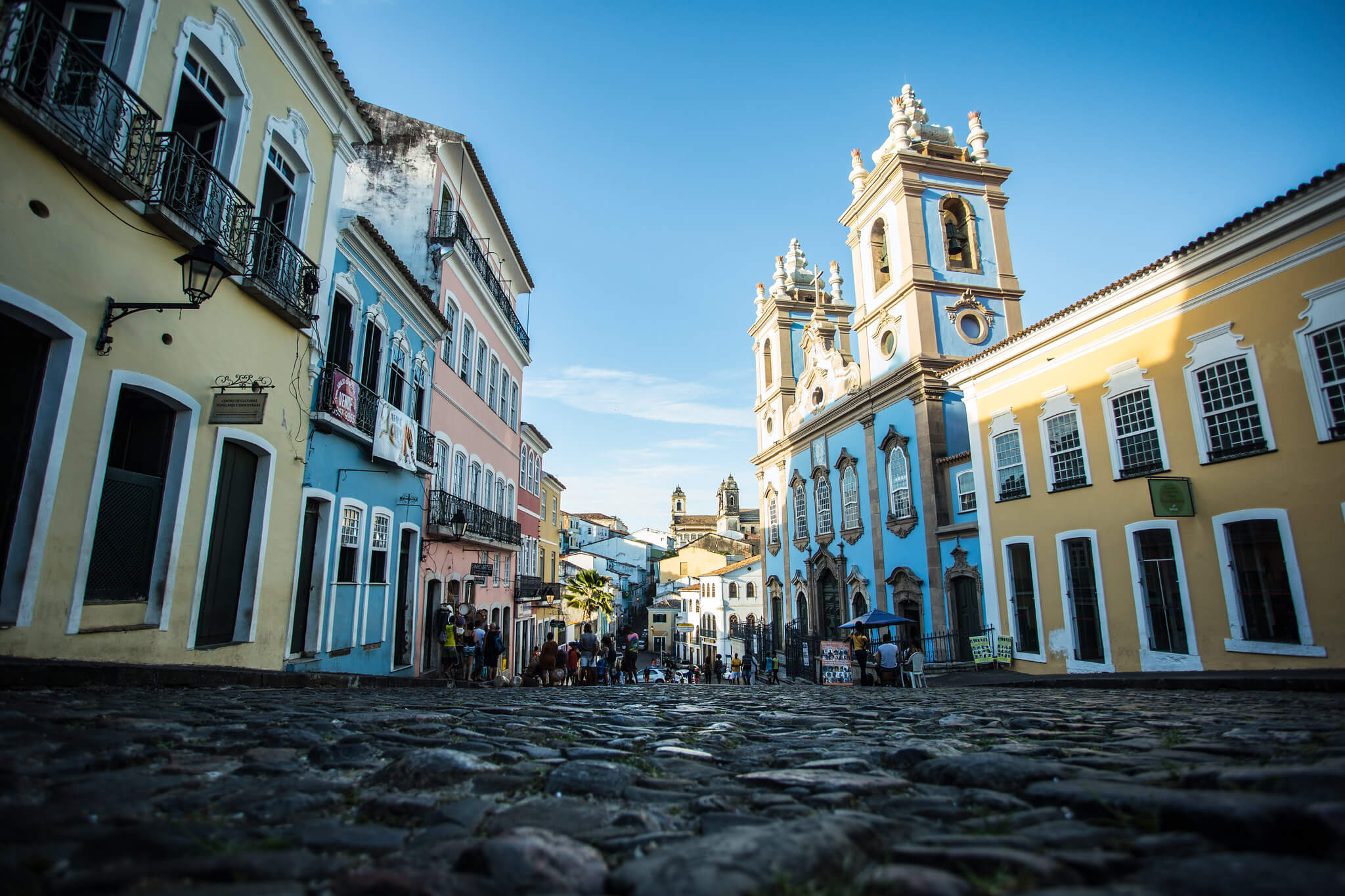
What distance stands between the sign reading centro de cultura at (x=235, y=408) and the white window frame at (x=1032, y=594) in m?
15.5

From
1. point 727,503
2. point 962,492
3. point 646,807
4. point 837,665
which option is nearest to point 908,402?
point 962,492

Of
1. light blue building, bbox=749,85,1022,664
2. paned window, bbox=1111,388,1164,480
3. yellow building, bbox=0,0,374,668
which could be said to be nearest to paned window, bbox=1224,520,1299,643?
paned window, bbox=1111,388,1164,480

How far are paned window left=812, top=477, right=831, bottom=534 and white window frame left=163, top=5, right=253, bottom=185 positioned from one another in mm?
24796

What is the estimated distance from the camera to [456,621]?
14.9m

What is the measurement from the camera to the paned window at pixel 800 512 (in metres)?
31.9

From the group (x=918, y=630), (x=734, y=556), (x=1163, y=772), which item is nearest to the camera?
(x=1163, y=772)

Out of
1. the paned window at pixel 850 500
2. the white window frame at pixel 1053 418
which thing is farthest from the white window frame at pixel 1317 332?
the paned window at pixel 850 500

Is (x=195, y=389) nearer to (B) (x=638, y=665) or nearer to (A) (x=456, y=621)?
(A) (x=456, y=621)

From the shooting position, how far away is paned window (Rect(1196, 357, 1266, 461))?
1133cm

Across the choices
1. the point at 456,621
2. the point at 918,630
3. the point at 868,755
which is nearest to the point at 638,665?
the point at 918,630

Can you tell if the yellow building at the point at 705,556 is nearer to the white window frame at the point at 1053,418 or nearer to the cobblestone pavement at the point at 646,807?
the white window frame at the point at 1053,418

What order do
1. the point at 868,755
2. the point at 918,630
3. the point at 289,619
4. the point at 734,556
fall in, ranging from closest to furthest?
the point at 868,755 → the point at 289,619 → the point at 918,630 → the point at 734,556

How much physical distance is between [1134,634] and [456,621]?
1376 cm

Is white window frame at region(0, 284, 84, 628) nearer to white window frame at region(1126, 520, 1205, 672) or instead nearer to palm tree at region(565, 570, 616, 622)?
white window frame at region(1126, 520, 1205, 672)
